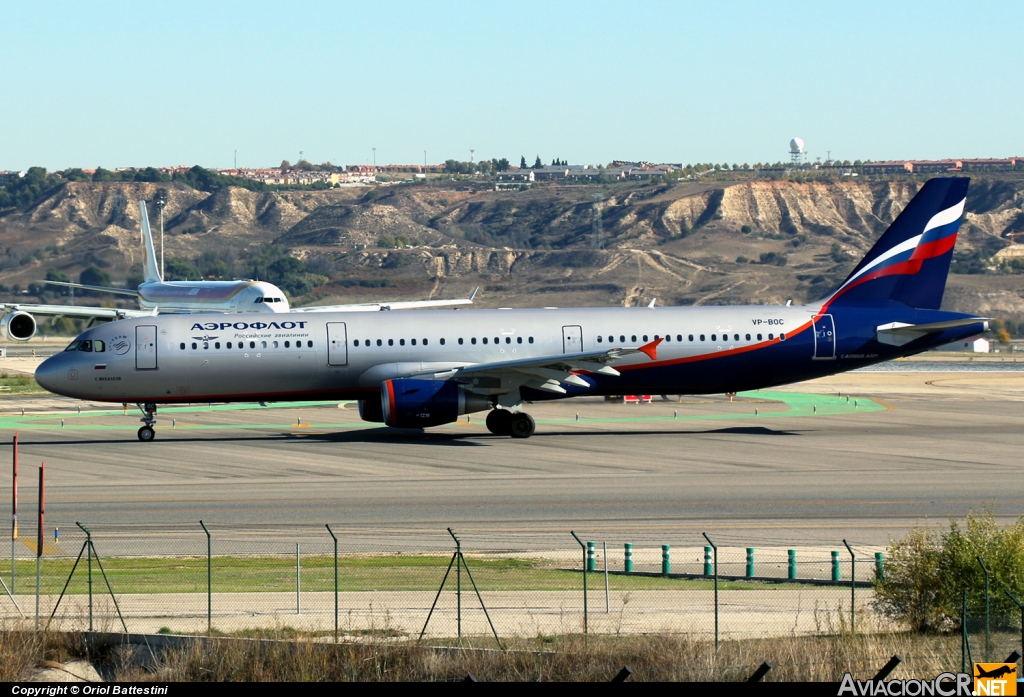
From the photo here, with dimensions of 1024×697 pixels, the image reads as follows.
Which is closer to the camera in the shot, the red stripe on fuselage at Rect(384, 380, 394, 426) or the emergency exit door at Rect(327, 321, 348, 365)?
the red stripe on fuselage at Rect(384, 380, 394, 426)

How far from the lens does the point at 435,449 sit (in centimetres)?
3978

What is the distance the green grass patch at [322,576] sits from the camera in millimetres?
20344

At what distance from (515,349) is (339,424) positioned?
960cm

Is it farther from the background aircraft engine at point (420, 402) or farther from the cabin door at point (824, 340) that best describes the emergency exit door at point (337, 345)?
the cabin door at point (824, 340)

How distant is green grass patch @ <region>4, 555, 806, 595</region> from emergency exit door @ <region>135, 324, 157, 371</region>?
18.5 meters

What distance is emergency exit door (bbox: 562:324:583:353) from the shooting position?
140 ft

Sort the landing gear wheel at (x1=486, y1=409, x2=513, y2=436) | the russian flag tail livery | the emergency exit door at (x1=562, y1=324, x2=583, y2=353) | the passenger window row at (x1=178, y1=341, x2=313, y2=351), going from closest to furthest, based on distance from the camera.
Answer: the passenger window row at (x1=178, y1=341, x2=313, y2=351), the emergency exit door at (x1=562, y1=324, x2=583, y2=353), the landing gear wheel at (x1=486, y1=409, x2=513, y2=436), the russian flag tail livery

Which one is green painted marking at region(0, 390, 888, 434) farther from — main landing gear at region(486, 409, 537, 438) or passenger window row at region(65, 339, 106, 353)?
passenger window row at region(65, 339, 106, 353)

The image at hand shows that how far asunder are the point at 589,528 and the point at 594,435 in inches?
718

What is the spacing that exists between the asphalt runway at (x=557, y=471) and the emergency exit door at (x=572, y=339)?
310 cm

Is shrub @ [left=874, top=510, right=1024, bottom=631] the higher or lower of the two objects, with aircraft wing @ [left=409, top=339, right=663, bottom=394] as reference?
lower

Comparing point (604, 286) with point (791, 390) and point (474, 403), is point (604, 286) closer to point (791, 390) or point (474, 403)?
point (791, 390)

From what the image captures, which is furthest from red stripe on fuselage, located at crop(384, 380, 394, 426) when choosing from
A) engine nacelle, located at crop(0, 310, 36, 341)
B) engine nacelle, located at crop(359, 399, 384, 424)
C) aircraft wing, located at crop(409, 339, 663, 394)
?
engine nacelle, located at crop(0, 310, 36, 341)

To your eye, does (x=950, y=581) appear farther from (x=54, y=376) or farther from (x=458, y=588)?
(x=54, y=376)
